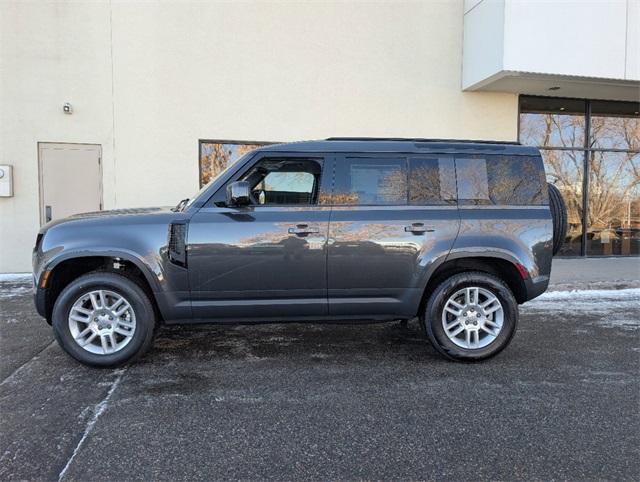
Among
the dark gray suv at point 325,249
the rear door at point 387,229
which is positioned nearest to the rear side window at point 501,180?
the dark gray suv at point 325,249

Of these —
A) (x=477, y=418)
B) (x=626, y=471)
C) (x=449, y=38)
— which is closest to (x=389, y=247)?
(x=477, y=418)

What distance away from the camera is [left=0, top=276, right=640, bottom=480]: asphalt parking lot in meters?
2.63

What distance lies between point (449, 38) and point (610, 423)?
8666 millimetres

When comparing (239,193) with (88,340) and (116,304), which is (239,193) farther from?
(88,340)

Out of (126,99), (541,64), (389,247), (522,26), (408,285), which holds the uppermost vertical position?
(522,26)

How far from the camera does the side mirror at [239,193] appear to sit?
3.91 metres

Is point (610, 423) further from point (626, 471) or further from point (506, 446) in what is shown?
point (506, 446)

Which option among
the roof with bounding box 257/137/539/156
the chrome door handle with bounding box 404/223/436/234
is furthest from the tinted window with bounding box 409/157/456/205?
the chrome door handle with bounding box 404/223/436/234

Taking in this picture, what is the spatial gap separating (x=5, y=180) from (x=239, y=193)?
270 inches

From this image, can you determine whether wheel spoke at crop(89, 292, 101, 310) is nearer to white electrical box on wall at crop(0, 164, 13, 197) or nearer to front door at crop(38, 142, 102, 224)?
front door at crop(38, 142, 102, 224)

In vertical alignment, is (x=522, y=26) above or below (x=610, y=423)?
above

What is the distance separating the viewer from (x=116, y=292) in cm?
401

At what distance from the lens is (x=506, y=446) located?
2.83 metres

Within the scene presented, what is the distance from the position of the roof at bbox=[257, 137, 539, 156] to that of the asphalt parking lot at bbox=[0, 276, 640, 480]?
6.45ft
